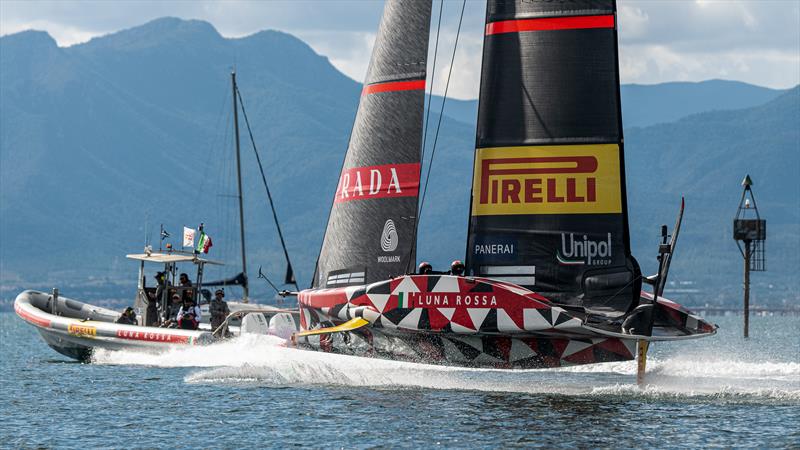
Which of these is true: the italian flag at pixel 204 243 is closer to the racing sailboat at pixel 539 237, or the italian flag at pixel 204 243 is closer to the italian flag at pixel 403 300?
the racing sailboat at pixel 539 237

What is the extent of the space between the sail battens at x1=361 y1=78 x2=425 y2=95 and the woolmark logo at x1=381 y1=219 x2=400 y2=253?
2899 mm

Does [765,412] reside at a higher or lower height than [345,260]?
lower

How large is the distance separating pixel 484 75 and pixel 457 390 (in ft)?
22.2

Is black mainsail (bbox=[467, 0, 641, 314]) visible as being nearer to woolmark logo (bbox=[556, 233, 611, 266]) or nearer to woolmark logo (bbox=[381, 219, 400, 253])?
woolmark logo (bbox=[556, 233, 611, 266])

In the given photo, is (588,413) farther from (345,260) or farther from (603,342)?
(345,260)

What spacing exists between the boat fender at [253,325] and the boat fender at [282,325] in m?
0.27

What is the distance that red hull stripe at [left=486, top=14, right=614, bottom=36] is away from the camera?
27531mm

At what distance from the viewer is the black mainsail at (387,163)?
30172mm

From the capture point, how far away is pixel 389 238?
3016cm

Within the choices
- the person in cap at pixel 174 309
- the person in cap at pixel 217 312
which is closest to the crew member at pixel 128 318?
the person in cap at pixel 174 309

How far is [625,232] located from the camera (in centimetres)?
2775

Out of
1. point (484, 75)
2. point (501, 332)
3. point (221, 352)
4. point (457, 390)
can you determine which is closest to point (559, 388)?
point (457, 390)

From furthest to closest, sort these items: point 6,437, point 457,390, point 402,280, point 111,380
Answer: point 111,380 → point 457,390 → point 402,280 → point 6,437

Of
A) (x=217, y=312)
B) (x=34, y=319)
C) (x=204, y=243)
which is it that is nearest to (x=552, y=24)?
(x=204, y=243)
